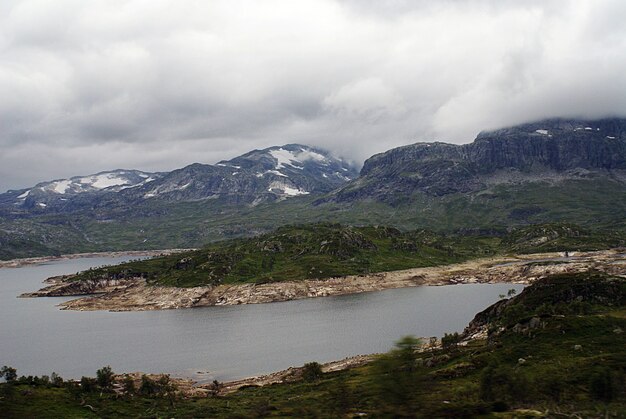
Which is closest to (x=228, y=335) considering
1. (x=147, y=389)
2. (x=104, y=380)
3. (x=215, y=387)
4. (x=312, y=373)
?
(x=215, y=387)

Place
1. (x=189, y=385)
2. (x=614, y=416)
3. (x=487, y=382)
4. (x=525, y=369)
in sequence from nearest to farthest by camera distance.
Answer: (x=614, y=416), (x=487, y=382), (x=525, y=369), (x=189, y=385)

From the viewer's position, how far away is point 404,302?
186 metres

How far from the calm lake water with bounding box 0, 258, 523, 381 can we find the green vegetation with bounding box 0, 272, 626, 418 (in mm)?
26844

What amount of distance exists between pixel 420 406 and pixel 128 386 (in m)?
69.8

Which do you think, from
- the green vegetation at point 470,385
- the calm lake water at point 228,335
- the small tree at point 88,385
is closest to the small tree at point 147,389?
the green vegetation at point 470,385

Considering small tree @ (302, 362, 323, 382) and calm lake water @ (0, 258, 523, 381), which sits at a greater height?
small tree @ (302, 362, 323, 382)

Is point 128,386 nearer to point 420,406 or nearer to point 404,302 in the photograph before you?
point 420,406

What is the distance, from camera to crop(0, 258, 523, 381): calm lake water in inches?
4820

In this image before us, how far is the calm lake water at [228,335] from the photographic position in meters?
122

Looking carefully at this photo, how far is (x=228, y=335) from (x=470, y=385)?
93.7 meters

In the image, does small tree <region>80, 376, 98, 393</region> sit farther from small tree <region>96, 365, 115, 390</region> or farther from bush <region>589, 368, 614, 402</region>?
bush <region>589, 368, 614, 402</region>

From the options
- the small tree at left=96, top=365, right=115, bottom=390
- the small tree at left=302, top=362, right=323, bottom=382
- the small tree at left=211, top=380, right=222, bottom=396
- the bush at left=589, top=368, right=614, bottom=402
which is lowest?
the small tree at left=211, top=380, right=222, bottom=396

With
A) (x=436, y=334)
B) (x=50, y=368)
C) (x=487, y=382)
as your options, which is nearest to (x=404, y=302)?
(x=436, y=334)

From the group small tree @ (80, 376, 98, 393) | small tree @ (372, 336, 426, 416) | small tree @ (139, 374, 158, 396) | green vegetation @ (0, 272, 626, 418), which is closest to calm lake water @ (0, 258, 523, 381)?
small tree @ (139, 374, 158, 396)
